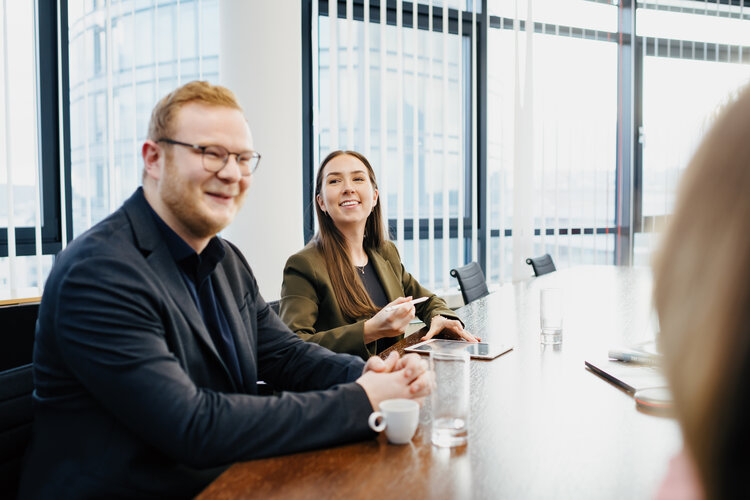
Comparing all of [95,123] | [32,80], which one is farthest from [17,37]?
[95,123]

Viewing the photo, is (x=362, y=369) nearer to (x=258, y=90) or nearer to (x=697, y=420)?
(x=697, y=420)

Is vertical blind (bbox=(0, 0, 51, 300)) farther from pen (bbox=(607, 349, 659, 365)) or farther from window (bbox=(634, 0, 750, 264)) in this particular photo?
window (bbox=(634, 0, 750, 264))

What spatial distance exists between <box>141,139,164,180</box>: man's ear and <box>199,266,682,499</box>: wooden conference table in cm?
66

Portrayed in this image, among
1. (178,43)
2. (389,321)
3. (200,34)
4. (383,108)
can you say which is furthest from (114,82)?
(389,321)

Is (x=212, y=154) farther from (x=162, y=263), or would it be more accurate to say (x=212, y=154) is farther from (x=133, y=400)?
(x=133, y=400)

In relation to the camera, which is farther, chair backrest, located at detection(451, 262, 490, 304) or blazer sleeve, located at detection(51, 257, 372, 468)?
chair backrest, located at detection(451, 262, 490, 304)

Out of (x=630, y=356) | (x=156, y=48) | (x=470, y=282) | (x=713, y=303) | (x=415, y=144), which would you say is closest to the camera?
(x=713, y=303)

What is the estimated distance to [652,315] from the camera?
0.44 metres

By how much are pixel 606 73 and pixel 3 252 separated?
4637 millimetres

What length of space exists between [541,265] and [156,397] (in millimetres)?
3444

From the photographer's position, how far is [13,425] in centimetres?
107

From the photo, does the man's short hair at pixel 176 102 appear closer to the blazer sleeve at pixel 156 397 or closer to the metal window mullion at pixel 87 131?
the blazer sleeve at pixel 156 397

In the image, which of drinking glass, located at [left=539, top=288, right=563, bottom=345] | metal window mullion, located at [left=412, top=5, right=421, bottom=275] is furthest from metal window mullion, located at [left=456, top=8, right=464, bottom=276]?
drinking glass, located at [left=539, top=288, right=563, bottom=345]

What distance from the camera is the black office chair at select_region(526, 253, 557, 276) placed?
3912 millimetres
